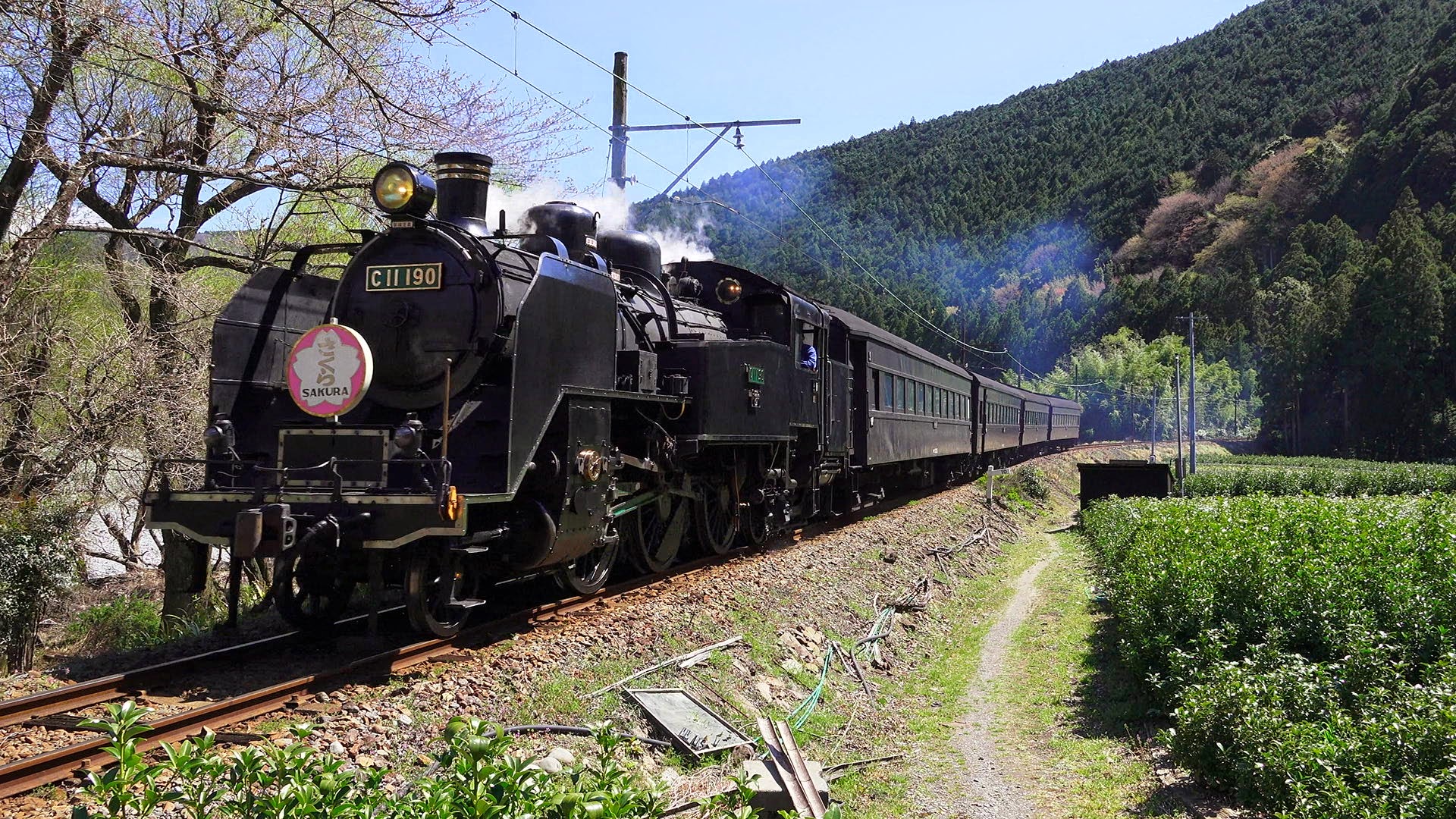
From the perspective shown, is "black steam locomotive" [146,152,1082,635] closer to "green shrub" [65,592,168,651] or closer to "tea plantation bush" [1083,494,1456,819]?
"green shrub" [65,592,168,651]

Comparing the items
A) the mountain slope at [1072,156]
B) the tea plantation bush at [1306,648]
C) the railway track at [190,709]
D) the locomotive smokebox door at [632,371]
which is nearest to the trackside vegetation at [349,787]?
the railway track at [190,709]

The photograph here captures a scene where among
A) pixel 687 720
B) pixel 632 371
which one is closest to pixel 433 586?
pixel 687 720

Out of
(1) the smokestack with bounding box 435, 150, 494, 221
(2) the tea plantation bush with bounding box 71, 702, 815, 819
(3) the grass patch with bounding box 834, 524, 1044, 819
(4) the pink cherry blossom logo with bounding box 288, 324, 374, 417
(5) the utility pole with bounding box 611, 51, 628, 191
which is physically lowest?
(3) the grass patch with bounding box 834, 524, 1044, 819

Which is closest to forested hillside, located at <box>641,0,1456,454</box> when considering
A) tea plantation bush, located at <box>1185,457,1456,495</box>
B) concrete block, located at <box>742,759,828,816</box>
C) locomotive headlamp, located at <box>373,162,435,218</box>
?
tea plantation bush, located at <box>1185,457,1456,495</box>

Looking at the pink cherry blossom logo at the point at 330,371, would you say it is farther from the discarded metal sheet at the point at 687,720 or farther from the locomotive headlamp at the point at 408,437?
the discarded metal sheet at the point at 687,720

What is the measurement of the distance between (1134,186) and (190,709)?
14172cm

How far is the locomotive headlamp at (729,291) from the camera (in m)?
11.7

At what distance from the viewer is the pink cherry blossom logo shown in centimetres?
653

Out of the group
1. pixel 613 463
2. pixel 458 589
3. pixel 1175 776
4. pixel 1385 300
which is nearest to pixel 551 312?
pixel 613 463

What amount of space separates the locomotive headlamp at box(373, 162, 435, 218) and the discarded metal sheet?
3759 mm

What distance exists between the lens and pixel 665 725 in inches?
237

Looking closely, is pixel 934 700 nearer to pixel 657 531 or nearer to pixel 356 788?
pixel 657 531

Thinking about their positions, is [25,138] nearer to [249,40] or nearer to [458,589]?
[249,40]

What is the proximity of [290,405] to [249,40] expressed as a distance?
470 cm
